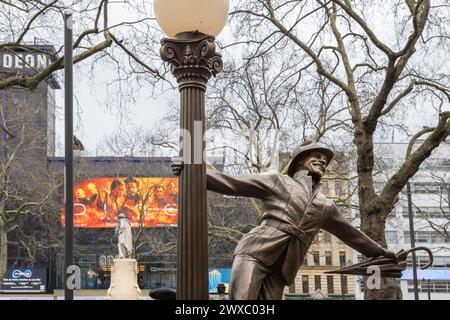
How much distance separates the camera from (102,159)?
39469mm

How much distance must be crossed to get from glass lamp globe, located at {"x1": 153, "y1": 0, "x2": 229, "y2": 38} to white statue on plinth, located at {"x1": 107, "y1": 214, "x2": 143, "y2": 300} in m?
22.0

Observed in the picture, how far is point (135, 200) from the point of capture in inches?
1581

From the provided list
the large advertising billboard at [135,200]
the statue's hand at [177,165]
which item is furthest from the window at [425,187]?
the statue's hand at [177,165]

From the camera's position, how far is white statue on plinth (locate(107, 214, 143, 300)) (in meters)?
25.6

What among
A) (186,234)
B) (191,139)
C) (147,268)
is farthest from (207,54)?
(147,268)

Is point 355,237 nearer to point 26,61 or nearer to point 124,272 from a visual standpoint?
point 26,61

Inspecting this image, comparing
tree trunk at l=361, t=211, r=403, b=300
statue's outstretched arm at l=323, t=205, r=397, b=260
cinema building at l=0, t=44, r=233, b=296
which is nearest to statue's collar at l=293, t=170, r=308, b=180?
statue's outstretched arm at l=323, t=205, r=397, b=260

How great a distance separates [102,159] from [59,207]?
7689 mm

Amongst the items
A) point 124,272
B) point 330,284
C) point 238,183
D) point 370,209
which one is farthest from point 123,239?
point 330,284

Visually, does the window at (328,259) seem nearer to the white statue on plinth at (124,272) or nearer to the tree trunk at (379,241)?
the white statue on plinth at (124,272)

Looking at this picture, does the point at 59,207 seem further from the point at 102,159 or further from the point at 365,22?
the point at 365,22

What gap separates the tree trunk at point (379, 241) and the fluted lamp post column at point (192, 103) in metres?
10.4

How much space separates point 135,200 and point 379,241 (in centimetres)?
2806

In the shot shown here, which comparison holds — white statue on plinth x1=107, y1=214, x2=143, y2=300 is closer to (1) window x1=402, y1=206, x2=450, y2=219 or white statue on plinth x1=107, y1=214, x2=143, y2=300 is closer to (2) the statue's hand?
(1) window x1=402, y1=206, x2=450, y2=219
